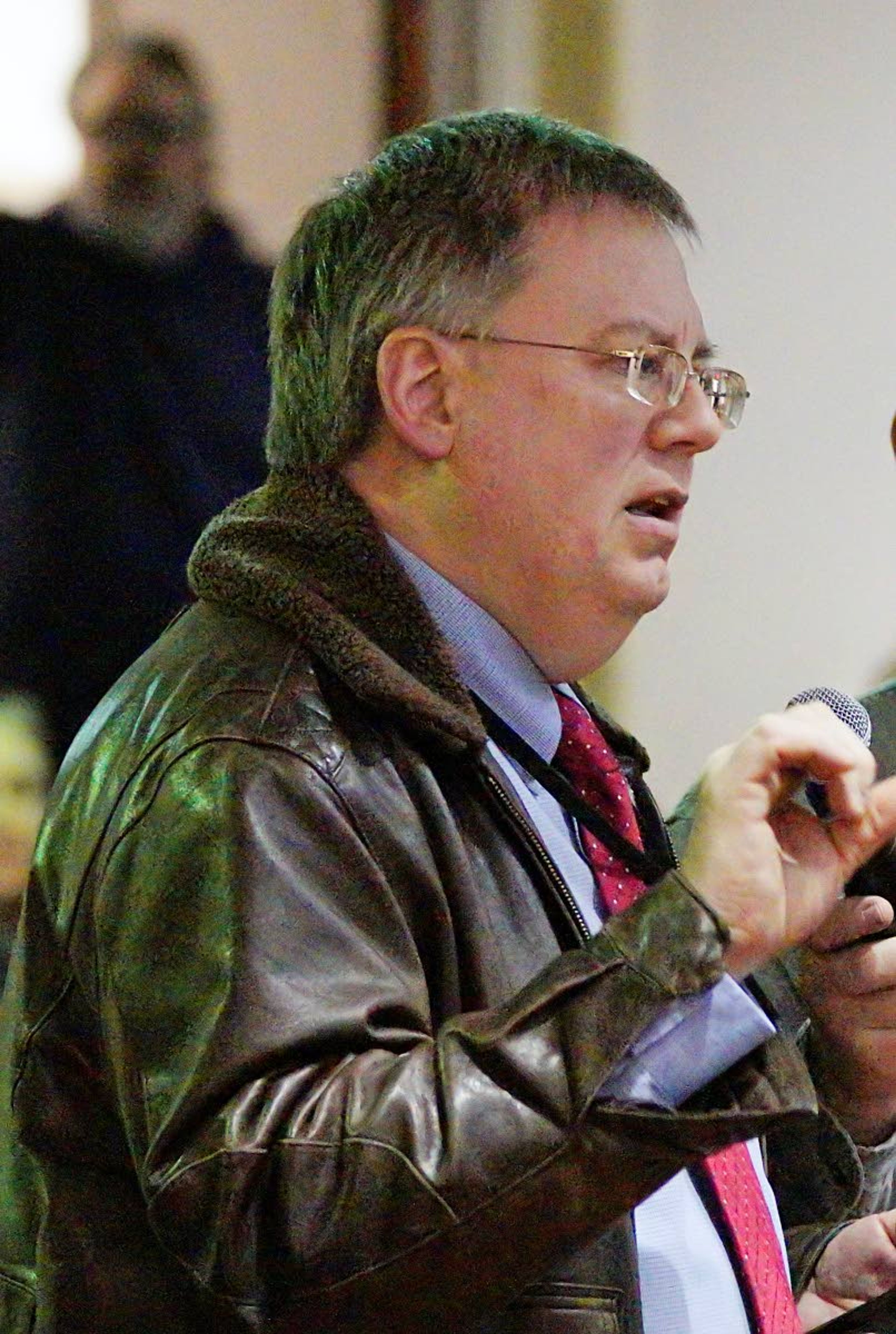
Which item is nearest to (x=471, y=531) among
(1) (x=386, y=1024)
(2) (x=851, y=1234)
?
(1) (x=386, y=1024)

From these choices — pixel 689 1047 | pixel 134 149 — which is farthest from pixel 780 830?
pixel 134 149

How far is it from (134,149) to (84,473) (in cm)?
52

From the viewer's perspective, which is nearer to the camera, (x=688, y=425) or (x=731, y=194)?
(x=688, y=425)

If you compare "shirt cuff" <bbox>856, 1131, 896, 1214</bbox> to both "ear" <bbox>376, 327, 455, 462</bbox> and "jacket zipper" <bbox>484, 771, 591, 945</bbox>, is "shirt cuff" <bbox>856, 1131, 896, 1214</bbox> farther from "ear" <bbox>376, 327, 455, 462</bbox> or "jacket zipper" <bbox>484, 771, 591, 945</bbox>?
"ear" <bbox>376, 327, 455, 462</bbox>

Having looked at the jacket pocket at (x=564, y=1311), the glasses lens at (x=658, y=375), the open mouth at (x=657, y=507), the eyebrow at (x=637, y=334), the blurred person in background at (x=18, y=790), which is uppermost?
the eyebrow at (x=637, y=334)

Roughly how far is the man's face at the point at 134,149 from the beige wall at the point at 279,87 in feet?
0.69

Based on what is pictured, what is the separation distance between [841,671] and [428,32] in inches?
58.8

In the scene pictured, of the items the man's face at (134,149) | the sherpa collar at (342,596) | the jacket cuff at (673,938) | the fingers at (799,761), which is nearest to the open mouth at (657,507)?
the sherpa collar at (342,596)

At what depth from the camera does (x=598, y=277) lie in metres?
1.75

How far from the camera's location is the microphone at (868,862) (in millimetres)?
1815

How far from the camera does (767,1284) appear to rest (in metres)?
1.64

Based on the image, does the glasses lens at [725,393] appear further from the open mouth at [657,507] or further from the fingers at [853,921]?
the fingers at [853,921]

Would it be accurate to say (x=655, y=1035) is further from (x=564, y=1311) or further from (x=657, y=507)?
(x=657, y=507)

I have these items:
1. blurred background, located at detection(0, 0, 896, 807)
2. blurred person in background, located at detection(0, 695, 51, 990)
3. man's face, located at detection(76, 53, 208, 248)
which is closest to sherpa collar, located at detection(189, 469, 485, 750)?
blurred person in background, located at detection(0, 695, 51, 990)
